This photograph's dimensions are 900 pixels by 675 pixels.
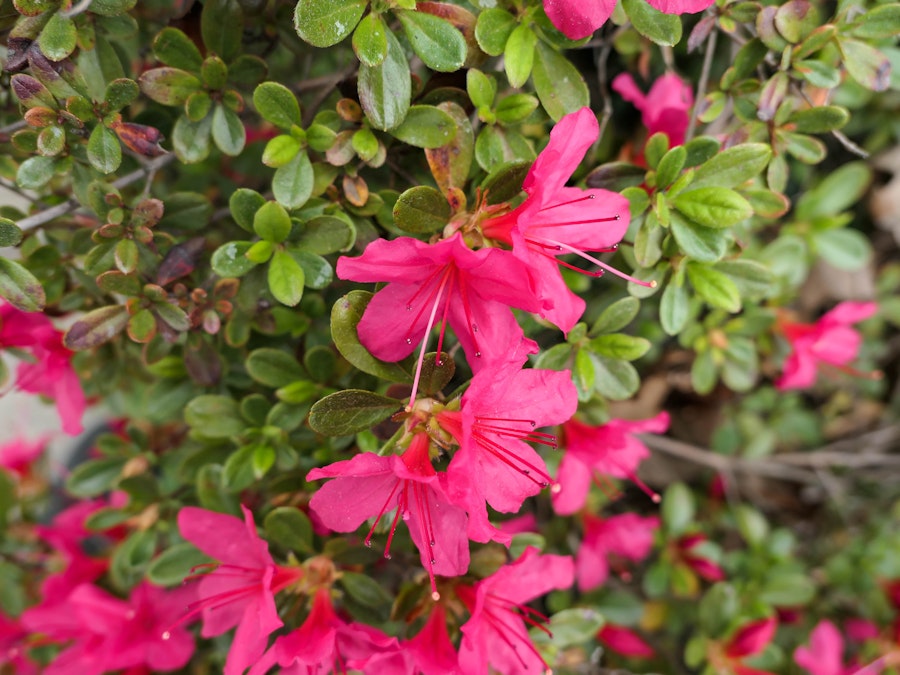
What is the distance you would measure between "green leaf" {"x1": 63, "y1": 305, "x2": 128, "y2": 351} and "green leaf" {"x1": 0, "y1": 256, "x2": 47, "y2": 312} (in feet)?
0.18

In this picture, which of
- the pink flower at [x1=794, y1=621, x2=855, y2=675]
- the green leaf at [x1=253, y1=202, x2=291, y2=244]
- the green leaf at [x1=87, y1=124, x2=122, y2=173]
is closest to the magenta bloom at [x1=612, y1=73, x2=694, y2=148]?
the green leaf at [x1=253, y1=202, x2=291, y2=244]

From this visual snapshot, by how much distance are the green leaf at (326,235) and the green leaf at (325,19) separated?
22cm

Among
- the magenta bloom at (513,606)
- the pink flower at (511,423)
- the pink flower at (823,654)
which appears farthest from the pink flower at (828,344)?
the pink flower at (511,423)

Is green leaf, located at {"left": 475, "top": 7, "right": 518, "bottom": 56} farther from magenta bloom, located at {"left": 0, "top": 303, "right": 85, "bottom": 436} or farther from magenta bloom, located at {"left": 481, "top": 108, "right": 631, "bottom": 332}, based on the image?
magenta bloom, located at {"left": 0, "top": 303, "right": 85, "bottom": 436}

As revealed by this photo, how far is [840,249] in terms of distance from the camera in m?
1.57

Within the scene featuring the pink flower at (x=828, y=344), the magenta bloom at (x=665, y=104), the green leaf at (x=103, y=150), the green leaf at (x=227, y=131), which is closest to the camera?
the green leaf at (x=103, y=150)

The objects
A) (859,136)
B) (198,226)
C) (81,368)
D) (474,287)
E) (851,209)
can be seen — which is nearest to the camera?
(474,287)

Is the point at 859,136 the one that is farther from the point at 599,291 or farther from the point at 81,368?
the point at 81,368

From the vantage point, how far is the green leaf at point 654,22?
889 millimetres

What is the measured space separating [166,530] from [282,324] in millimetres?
523

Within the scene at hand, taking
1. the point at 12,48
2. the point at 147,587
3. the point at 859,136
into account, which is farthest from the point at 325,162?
the point at 859,136

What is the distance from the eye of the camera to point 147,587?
136 centimetres

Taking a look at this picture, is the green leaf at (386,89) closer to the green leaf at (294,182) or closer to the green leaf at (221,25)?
the green leaf at (294,182)

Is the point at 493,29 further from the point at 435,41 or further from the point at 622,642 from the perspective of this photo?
the point at 622,642
